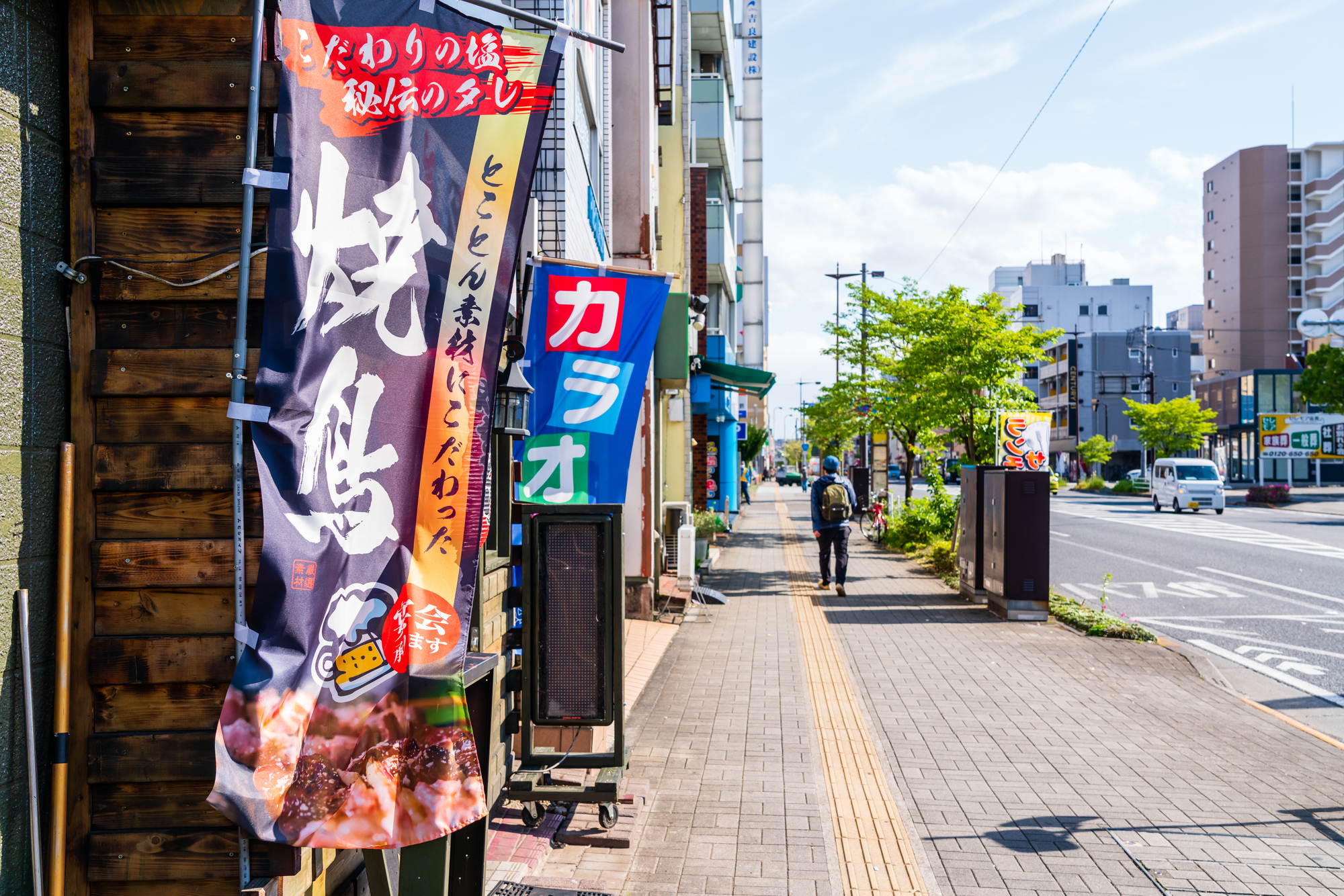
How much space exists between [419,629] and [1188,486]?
37063 mm

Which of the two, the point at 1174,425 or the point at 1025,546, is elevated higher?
the point at 1174,425

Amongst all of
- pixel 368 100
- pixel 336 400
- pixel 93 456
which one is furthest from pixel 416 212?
Answer: pixel 93 456

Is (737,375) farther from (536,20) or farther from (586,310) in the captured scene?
(536,20)

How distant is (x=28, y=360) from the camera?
9.32 ft

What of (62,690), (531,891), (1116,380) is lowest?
(531,891)

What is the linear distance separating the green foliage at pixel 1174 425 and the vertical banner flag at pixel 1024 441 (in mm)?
46415

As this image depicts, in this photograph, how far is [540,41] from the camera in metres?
3.07

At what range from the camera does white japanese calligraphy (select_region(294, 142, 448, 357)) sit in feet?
9.34

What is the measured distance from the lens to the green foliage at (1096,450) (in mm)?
65750

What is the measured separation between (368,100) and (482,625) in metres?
2.36

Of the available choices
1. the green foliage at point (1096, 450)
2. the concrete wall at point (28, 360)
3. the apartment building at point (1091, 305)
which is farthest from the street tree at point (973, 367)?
the apartment building at point (1091, 305)

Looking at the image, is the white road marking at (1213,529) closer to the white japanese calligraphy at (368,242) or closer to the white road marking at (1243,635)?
the white road marking at (1243,635)

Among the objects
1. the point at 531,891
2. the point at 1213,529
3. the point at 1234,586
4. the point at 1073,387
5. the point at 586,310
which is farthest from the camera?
the point at 1073,387

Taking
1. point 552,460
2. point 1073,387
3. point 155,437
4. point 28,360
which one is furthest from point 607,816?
point 1073,387
